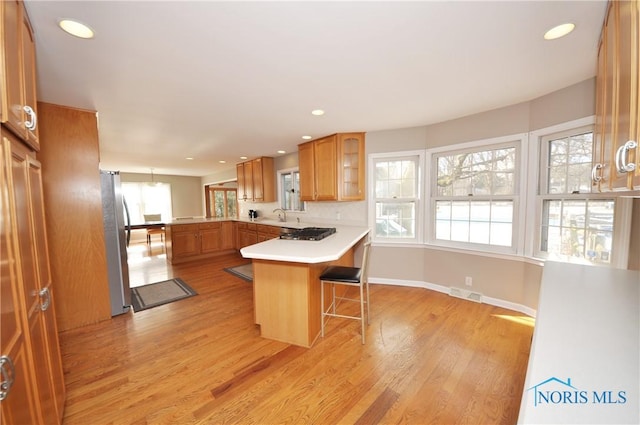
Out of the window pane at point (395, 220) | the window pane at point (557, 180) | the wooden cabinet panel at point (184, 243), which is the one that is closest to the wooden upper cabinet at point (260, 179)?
the wooden cabinet panel at point (184, 243)

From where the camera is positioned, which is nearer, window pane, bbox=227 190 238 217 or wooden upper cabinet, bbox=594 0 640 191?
wooden upper cabinet, bbox=594 0 640 191

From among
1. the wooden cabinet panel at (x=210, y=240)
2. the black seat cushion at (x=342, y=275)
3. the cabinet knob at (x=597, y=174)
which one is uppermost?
the cabinet knob at (x=597, y=174)

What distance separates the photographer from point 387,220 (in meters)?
3.76

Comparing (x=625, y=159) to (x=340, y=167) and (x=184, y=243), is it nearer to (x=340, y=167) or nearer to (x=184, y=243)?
(x=340, y=167)

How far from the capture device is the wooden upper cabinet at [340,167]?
12.2 feet

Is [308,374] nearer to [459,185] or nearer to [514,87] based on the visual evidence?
[459,185]

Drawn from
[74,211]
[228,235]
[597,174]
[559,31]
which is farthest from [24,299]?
[228,235]

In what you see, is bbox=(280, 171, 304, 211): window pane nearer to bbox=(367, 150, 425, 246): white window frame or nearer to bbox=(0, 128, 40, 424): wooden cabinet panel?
bbox=(367, 150, 425, 246): white window frame

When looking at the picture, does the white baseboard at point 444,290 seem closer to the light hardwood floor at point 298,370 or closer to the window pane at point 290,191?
the light hardwood floor at point 298,370

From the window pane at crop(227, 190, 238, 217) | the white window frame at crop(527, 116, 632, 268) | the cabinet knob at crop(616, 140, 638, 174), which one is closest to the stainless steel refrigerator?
the cabinet knob at crop(616, 140, 638, 174)

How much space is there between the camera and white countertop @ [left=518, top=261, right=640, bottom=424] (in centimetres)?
58

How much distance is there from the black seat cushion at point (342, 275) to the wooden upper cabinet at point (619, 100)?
5.50 ft

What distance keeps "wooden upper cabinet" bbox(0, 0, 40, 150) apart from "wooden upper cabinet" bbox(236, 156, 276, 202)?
424 centimetres

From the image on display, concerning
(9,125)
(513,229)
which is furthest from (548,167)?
(9,125)
